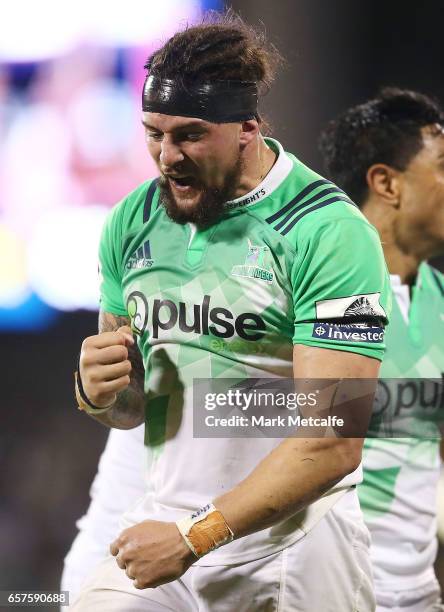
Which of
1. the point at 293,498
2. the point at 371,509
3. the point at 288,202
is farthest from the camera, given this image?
the point at 371,509

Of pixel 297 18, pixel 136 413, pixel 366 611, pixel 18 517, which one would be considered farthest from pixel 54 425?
pixel 366 611

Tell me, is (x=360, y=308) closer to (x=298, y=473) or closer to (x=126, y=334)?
(x=298, y=473)

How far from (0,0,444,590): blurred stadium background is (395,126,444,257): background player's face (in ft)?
3.71

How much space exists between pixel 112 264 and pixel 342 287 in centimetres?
55

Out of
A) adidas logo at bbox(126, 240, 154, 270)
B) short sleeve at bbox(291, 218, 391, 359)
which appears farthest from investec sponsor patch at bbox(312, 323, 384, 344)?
adidas logo at bbox(126, 240, 154, 270)

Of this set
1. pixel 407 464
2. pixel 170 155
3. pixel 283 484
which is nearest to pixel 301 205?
Answer: pixel 170 155

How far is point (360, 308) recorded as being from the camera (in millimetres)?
1879

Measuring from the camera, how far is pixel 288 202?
1987 millimetres

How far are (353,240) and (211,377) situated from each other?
1.32ft

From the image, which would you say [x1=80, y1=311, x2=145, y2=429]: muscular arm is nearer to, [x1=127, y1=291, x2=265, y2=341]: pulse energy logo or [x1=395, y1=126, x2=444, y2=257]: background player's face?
[x1=127, y1=291, x2=265, y2=341]: pulse energy logo

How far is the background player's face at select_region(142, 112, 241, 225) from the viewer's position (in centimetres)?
196

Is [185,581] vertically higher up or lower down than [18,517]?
higher up

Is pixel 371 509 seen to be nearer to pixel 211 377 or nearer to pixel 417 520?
pixel 417 520

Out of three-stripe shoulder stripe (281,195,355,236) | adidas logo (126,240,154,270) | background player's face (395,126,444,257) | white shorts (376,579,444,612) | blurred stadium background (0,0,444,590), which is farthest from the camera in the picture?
blurred stadium background (0,0,444,590)
